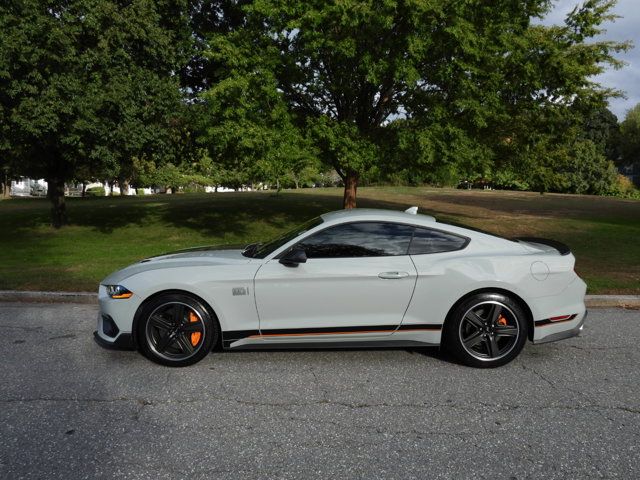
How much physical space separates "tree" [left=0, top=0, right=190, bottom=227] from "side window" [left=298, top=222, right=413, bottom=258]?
9.16m

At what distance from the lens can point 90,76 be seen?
12.0 metres

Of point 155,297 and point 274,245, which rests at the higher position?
point 274,245

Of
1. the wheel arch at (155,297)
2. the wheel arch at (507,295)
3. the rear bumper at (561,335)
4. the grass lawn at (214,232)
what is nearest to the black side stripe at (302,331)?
the wheel arch at (155,297)

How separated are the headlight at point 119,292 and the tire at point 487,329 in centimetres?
284

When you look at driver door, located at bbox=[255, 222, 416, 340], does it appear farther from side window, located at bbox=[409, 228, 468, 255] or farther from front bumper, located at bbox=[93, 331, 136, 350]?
front bumper, located at bbox=[93, 331, 136, 350]

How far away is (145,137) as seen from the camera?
1246cm

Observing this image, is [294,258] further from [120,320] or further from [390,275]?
[120,320]

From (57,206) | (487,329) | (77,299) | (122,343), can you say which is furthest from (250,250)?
(57,206)

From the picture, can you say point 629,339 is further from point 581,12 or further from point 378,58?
point 581,12

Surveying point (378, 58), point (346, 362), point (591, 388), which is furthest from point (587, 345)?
point (378, 58)

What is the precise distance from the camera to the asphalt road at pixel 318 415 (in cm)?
279

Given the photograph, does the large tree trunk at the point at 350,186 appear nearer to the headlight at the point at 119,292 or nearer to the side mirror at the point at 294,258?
the side mirror at the point at 294,258

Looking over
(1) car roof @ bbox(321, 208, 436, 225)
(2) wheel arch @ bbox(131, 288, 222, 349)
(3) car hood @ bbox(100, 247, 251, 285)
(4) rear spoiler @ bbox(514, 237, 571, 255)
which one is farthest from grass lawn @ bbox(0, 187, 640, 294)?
(1) car roof @ bbox(321, 208, 436, 225)

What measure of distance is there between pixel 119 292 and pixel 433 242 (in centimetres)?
284
